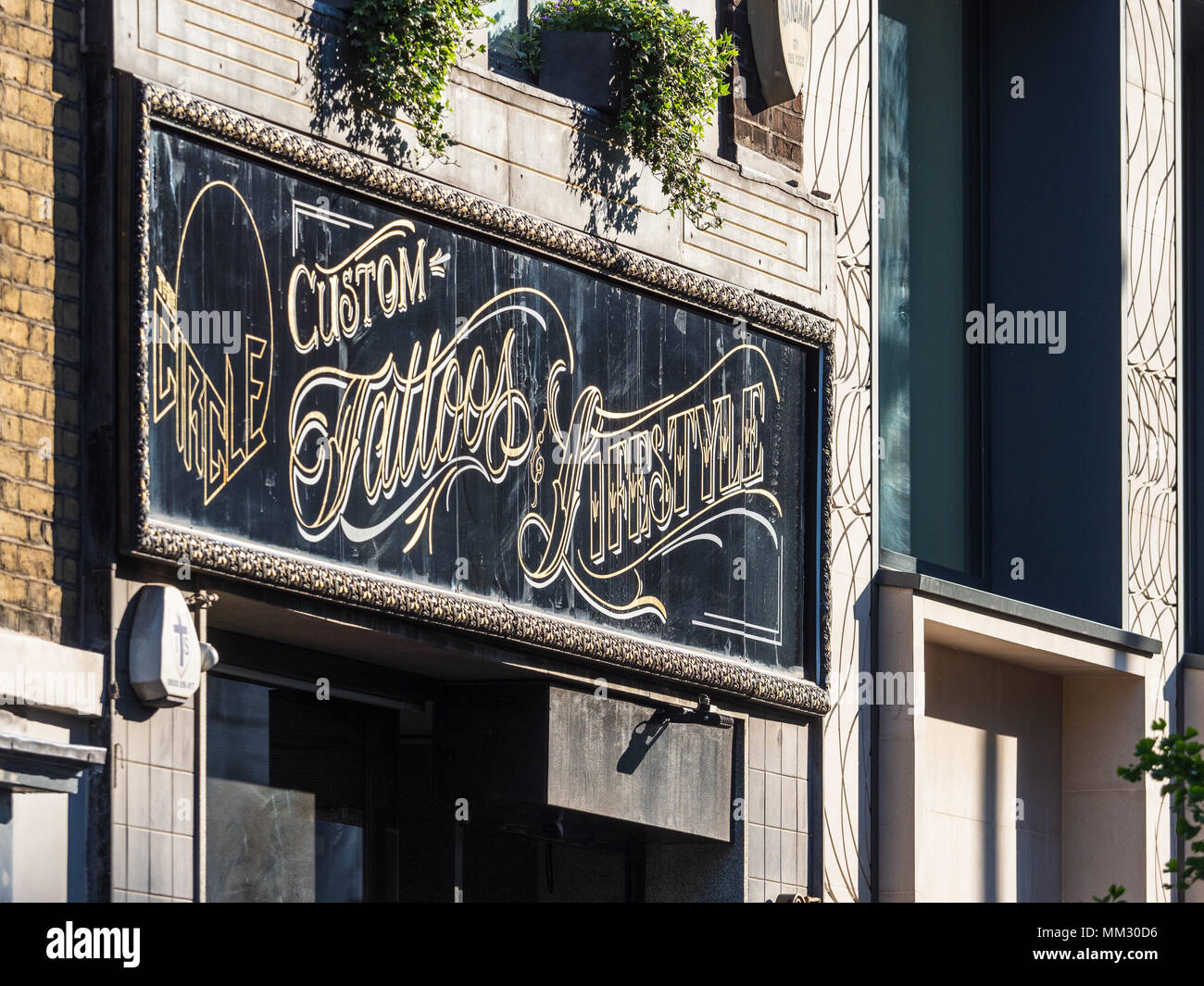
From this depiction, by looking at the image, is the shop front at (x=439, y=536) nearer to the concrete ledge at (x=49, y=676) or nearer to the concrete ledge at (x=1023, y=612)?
the concrete ledge at (x=49, y=676)

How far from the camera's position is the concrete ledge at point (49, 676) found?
36.0 ft

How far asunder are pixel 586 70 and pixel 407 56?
192cm

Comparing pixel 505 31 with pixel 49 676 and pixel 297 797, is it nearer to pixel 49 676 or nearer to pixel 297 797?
pixel 297 797

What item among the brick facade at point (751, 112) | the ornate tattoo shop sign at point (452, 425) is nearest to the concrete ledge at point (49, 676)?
the ornate tattoo shop sign at point (452, 425)

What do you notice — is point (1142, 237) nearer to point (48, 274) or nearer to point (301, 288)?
point (301, 288)

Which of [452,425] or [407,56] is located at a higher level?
[407,56]

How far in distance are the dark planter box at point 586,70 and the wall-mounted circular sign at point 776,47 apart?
1.87m

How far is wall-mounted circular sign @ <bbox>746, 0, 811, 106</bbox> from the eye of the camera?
1645cm

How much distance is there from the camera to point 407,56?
522 inches

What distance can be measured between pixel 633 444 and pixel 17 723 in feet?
16.6

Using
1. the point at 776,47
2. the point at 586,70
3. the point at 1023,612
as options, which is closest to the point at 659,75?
the point at 586,70

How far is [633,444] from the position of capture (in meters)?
14.9

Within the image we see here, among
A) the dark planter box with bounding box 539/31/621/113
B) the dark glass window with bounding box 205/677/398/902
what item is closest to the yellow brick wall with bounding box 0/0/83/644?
the dark glass window with bounding box 205/677/398/902

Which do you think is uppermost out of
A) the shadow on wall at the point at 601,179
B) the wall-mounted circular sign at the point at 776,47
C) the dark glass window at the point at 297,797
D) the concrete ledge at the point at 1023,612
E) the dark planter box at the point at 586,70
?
the wall-mounted circular sign at the point at 776,47
